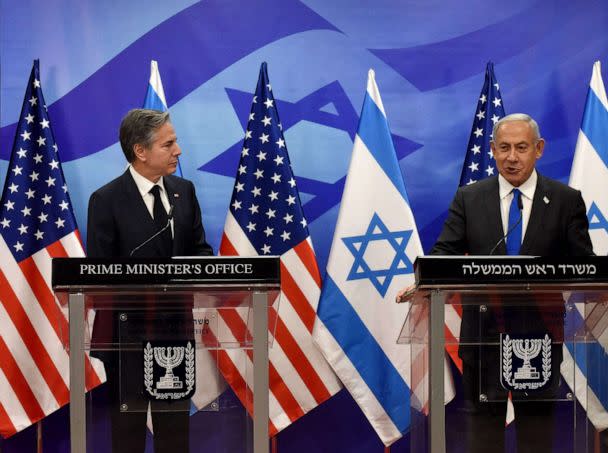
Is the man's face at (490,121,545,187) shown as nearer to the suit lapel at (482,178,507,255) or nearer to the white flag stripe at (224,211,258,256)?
the suit lapel at (482,178,507,255)

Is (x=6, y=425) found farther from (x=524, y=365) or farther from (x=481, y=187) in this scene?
(x=524, y=365)

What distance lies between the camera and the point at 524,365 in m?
2.99

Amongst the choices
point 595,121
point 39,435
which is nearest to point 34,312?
point 39,435

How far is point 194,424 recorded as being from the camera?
3.03m

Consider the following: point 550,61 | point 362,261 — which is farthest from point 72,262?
point 550,61

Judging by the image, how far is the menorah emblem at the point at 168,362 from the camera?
9.93 ft

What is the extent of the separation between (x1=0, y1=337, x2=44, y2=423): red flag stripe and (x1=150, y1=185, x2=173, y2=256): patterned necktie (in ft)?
4.66

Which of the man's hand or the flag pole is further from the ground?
the man's hand

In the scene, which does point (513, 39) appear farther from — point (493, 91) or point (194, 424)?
point (194, 424)

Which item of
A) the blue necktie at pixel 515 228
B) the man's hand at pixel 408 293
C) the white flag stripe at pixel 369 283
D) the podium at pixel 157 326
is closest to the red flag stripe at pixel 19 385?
the white flag stripe at pixel 369 283

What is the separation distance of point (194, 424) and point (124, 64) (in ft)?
10.2

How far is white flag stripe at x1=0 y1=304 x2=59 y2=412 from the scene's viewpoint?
5031 millimetres

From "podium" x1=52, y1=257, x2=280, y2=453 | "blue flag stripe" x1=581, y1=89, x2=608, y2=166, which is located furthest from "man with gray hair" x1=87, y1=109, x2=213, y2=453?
"blue flag stripe" x1=581, y1=89, x2=608, y2=166

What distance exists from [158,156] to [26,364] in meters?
1.58
